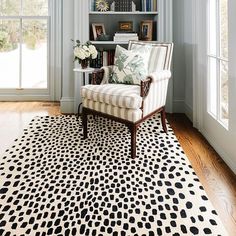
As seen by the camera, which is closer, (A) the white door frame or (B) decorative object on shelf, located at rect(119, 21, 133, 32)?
(A) the white door frame

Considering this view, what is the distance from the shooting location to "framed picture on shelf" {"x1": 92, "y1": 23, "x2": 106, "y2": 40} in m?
4.09

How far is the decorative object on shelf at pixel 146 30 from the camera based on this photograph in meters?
4.06

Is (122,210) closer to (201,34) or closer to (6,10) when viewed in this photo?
(201,34)

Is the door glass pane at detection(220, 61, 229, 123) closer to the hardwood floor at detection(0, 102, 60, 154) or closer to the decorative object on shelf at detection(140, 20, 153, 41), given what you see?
the decorative object on shelf at detection(140, 20, 153, 41)

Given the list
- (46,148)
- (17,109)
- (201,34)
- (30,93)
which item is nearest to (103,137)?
(46,148)

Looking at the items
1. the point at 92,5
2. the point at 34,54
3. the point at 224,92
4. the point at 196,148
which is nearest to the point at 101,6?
the point at 92,5

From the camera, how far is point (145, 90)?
2717mm

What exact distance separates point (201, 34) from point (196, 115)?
33.7 inches

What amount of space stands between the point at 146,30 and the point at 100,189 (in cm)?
271

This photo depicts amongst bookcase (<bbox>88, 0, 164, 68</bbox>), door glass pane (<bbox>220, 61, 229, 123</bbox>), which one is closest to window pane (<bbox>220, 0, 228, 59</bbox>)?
door glass pane (<bbox>220, 61, 229, 123</bbox>)

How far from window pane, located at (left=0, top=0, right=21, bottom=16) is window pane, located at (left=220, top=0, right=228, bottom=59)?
3420 mm

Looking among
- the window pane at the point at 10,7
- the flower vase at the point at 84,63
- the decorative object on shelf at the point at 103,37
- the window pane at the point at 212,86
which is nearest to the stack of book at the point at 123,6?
the decorative object on shelf at the point at 103,37

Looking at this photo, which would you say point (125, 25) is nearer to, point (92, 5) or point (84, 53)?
point (92, 5)

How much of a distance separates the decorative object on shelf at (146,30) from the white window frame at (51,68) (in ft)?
4.72
